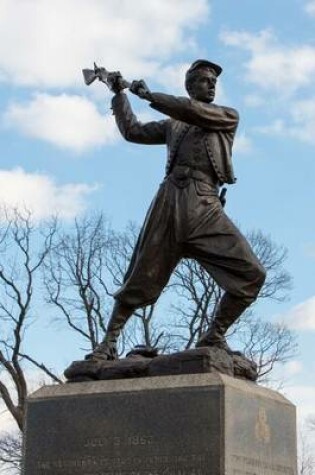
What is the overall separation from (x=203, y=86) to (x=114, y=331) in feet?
8.20

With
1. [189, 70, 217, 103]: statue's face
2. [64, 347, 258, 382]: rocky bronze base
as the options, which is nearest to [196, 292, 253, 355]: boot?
[64, 347, 258, 382]: rocky bronze base

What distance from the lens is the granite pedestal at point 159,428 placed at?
26.5 feet

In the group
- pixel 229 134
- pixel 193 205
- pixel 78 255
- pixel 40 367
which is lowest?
pixel 193 205

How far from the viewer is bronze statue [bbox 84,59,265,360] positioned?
895cm

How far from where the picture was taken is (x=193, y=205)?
30.0ft

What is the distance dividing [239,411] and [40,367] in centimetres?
1723

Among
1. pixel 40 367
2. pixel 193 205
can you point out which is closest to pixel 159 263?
pixel 193 205

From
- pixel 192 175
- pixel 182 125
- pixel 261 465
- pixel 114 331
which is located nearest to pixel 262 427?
pixel 261 465

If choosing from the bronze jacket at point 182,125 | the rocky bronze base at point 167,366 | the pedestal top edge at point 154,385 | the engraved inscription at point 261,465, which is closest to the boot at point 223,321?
the rocky bronze base at point 167,366

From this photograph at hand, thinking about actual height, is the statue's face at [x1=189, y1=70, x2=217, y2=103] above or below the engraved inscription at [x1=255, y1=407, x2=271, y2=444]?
above

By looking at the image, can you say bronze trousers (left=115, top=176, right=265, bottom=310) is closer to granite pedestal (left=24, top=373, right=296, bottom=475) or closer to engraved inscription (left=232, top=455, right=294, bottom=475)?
granite pedestal (left=24, top=373, right=296, bottom=475)

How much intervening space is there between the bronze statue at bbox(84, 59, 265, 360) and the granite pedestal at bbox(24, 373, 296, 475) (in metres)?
0.62

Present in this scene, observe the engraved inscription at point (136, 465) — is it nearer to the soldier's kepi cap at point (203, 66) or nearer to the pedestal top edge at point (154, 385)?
the pedestal top edge at point (154, 385)

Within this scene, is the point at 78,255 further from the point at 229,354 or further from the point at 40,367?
the point at 229,354
